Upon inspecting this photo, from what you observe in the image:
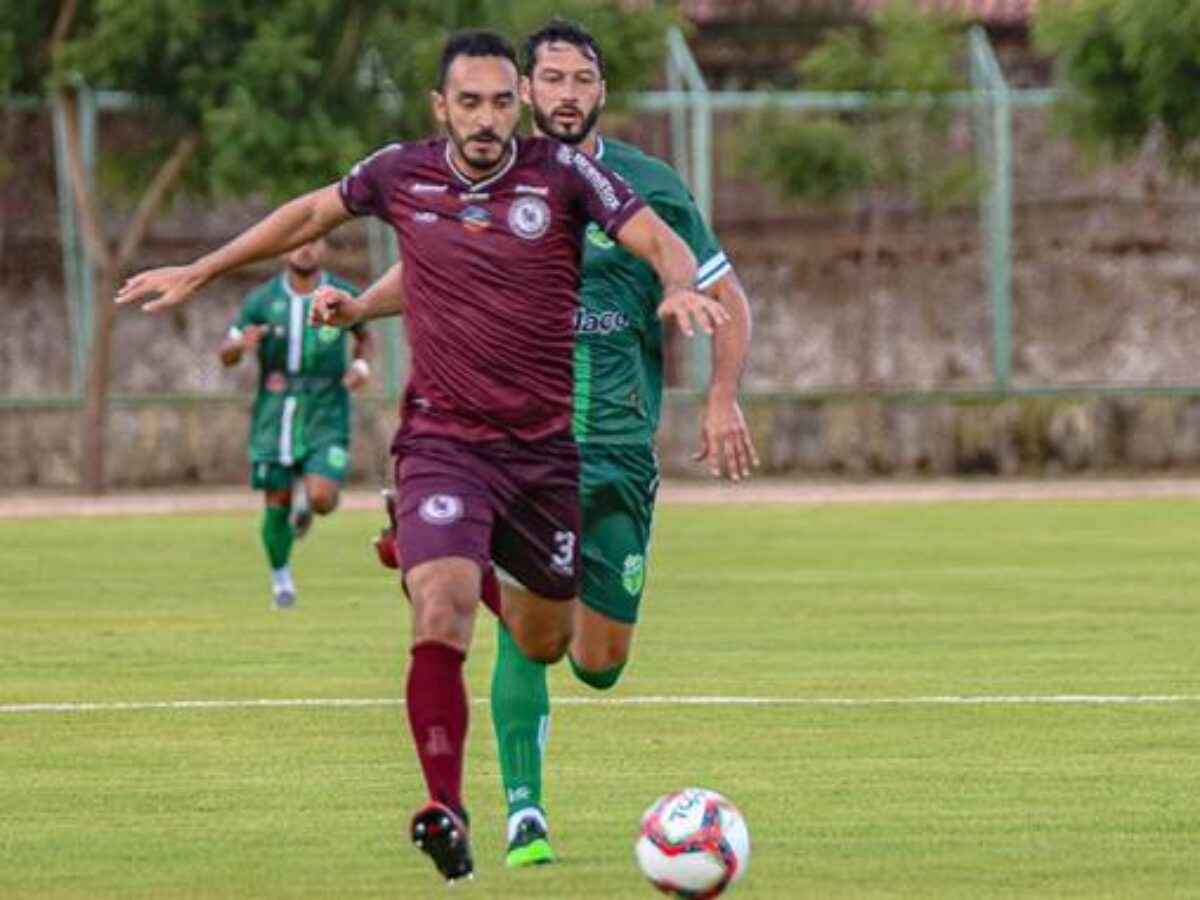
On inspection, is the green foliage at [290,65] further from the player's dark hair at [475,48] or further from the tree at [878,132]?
the player's dark hair at [475,48]

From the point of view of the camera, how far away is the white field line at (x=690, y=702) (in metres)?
15.1

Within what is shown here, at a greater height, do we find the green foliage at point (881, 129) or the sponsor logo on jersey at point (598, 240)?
the sponsor logo on jersey at point (598, 240)

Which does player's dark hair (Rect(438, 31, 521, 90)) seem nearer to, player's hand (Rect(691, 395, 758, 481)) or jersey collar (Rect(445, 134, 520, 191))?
jersey collar (Rect(445, 134, 520, 191))

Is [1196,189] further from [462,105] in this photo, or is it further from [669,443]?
[462,105]

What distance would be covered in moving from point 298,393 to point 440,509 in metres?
13.3

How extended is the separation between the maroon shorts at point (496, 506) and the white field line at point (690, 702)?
4601 millimetres

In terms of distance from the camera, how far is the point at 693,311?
995 centimetres

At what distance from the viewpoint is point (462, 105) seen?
1038cm

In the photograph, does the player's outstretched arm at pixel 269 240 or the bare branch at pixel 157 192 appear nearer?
the player's outstretched arm at pixel 269 240

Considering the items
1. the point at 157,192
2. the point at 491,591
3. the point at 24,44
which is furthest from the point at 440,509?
the point at 157,192

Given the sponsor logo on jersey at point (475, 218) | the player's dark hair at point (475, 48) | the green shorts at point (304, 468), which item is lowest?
the green shorts at point (304, 468)

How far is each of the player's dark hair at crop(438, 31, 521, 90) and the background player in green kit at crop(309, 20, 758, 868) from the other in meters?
0.92

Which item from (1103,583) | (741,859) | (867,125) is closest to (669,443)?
(867,125)

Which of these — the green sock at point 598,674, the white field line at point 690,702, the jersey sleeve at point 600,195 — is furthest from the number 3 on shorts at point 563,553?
the white field line at point 690,702
